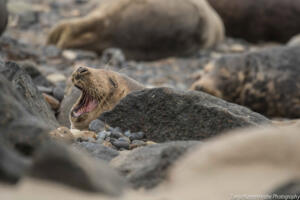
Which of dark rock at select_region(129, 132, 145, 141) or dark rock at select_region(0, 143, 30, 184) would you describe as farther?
dark rock at select_region(129, 132, 145, 141)

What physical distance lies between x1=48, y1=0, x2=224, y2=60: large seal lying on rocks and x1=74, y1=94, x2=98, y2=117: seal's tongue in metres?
4.56

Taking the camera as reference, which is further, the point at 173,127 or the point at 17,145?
the point at 173,127

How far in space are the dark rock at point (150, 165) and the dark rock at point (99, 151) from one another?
32cm

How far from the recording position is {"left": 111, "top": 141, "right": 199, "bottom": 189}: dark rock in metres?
2.28

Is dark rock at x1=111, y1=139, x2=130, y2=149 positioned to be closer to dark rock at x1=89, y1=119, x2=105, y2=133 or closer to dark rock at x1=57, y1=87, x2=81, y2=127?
dark rock at x1=89, y1=119, x2=105, y2=133

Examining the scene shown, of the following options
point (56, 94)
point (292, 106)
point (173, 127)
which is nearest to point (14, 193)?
point (173, 127)

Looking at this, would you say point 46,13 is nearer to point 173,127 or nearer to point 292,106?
point 292,106

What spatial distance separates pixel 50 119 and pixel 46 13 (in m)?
6.81

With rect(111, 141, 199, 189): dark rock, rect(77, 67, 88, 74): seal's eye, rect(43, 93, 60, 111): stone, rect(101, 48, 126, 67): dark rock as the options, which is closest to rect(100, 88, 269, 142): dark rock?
rect(77, 67, 88, 74): seal's eye

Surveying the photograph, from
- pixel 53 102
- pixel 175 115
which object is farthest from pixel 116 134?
pixel 53 102

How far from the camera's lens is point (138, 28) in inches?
361

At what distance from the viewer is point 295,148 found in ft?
6.28

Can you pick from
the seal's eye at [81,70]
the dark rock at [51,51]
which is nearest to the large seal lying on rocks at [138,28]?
the dark rock at [51,51]

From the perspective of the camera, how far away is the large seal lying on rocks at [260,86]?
6.97 meters
